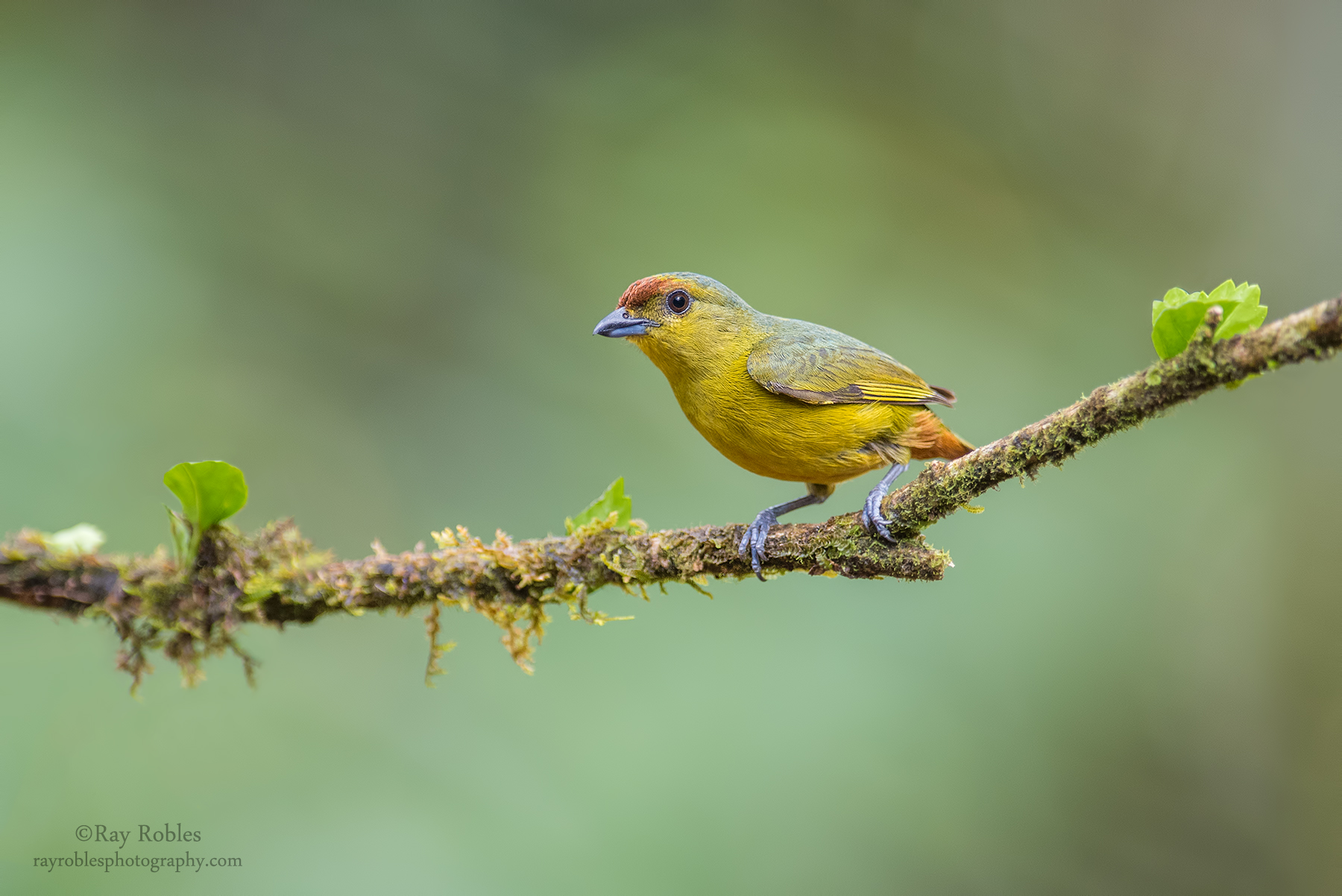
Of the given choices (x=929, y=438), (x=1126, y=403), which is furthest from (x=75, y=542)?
(x=929, y=438)

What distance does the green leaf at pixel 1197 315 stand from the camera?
64.7 inches

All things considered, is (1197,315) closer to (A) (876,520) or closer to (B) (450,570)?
(A) (876,520)

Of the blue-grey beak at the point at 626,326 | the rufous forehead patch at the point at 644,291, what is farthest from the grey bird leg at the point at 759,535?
the rufous forehead patch at the point at 644,291

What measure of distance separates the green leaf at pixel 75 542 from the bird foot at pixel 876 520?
211 centimetres

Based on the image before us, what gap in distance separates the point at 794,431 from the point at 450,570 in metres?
1.23

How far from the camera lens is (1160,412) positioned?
1739 millimetres

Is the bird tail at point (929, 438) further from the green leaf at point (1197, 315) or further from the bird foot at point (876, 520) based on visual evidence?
the green leaf at point (1197, 315)

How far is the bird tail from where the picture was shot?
3256 mm

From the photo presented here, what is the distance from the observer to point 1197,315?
5.52 ft

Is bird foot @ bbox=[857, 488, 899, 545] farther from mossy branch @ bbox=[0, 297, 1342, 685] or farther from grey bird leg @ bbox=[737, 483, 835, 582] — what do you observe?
grey bird leg @ bbox=[737, 483, 835, 582]

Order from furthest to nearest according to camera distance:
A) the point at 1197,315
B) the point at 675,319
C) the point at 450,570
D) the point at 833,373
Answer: the point at 675,319 → the point at 833,373 → the point at 450,570 → the point at 1197,315

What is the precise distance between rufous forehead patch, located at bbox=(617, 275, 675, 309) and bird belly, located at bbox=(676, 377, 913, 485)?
502mm

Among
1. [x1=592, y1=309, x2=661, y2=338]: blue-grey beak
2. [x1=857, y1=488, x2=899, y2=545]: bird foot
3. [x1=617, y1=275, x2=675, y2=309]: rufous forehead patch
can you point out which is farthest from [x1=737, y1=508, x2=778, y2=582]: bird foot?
[x1=617, y1=275, x2=675, y2=309]: rufous forehead patch

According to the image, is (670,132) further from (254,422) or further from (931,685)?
(931,685)
